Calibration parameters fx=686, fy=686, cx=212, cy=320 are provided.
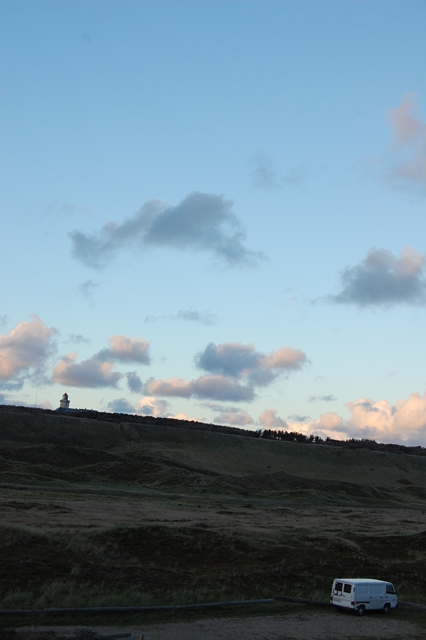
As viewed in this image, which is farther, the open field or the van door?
the open field

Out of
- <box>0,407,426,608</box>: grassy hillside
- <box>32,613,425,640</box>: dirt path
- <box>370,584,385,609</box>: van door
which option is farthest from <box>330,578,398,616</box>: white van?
<box>0,407,426,608</box>: grassy hillside

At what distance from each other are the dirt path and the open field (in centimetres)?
290

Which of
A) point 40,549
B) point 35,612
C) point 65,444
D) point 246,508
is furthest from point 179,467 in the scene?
point 35,612

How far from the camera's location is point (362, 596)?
30.0 meters

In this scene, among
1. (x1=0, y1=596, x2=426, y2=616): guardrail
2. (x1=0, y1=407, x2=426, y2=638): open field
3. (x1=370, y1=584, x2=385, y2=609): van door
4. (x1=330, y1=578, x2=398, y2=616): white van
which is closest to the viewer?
(x1=0, y1=596, x2=426, y2=616): guardrail

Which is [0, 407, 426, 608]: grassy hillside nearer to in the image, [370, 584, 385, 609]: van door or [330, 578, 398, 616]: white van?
[330, 578, 398, 616]: white van

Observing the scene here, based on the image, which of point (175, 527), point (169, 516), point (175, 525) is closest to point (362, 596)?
point (175, 527)

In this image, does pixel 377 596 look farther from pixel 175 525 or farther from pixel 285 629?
pixel 175 525

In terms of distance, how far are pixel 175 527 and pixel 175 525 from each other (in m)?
1.37

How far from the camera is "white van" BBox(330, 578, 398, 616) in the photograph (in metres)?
29.9

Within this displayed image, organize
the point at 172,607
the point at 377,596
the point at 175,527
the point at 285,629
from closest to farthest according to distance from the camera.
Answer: the point at 285,629, the point at 172,607, the point at 377,596, the point at 175,527

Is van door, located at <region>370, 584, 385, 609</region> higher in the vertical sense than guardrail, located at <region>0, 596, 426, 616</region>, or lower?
higher

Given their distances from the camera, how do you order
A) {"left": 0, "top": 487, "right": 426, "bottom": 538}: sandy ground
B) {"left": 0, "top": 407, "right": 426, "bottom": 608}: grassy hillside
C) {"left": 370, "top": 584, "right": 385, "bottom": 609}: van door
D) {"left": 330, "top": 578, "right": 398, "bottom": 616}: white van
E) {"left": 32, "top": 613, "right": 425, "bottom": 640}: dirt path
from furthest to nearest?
{"left": 0, "top": 487, "right": 426, "bottom": 538}: sandy ground < {"left": 0, "top": 407, "right": 426, "bottom": 608}: grassy hillside < {"left": 370, "top": 584, "right": 385, "bottom": 609}: van door < {"left": 330, "top": 578, "right": 398, "bottom": 616}: white van < {"left": 32, "top": 613, "right": 425, "bottom": 640}: dirt path

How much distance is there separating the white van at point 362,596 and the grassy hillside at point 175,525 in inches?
125
